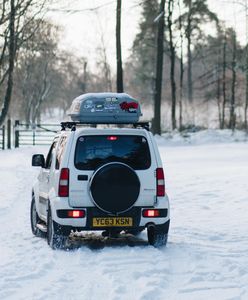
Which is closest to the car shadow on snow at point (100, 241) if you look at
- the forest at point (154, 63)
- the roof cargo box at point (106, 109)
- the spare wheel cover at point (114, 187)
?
the spare wheel cover at point (114, 187)

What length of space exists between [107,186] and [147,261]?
1348 mm

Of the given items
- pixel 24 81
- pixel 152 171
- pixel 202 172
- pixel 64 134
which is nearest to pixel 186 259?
pixel 152 171

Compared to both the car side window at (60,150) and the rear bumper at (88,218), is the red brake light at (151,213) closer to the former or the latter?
the rear bumper at (88,218)

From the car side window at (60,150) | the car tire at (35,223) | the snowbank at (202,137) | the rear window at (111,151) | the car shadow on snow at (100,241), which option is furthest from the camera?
the snowbank at (202,137)

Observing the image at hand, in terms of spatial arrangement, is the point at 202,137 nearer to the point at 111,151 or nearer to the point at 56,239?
the point at 111,151

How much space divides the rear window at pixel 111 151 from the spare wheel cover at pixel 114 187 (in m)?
0.25

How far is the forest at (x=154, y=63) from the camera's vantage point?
32.6 m

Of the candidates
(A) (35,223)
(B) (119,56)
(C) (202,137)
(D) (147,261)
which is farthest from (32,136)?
(D) (147,261)

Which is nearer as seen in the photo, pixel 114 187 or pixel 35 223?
pixel 114 187

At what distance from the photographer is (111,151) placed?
9625 mm

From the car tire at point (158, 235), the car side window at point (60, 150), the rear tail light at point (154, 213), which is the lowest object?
the car tire at point (158, 235)

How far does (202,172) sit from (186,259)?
13885mm

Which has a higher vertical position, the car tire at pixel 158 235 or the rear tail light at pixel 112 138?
the rear tail light at pixel 112 138

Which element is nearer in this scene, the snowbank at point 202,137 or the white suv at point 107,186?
the white suv at point 107,186
